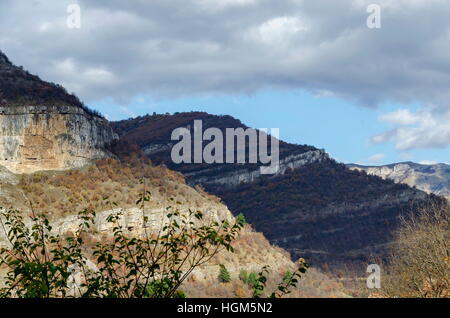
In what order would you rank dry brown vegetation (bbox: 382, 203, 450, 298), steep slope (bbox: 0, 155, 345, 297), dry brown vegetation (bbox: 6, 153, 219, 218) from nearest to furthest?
1. dry brown vegetation (bbox: 382, 203, 450, 298)
2. steep slope (bbox: 0, 155, 345, 297)
3. dry brown vegetation (bbox: 6, 153, 219, 218)

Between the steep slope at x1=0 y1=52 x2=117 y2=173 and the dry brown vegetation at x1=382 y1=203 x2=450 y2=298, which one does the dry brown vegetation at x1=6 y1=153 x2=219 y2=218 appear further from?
the dry brown vegetation at x1=382 y1=203 x2=450 y2=298

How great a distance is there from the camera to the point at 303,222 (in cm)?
19612

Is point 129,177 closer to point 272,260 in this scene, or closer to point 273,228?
point 272,260

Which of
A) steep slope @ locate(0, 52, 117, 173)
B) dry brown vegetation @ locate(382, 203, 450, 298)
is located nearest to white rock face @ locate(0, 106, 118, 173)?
steep slope @ locate(0, 52, 117, 173)

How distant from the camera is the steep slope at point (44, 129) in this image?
97812mm

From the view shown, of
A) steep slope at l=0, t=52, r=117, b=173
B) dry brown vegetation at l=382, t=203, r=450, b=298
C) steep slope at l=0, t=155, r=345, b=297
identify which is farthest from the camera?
steep slope at l=0, t=52, r=117, b=173

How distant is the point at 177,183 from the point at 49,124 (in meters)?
25.6

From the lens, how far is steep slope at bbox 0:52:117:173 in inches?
3851

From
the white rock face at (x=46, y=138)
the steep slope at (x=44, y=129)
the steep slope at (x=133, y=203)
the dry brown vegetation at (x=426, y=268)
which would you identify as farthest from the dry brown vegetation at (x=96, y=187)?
the dry brown vegetation at (x=426, y=268)

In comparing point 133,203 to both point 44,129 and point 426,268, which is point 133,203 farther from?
Answer: point 426,268

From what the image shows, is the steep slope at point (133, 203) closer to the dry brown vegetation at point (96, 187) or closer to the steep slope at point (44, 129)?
the dry brown vegetation at point (96, 187)

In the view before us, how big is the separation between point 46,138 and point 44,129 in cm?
160

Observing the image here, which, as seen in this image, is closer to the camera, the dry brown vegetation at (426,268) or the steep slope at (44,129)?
the dry brown vegetation at (426,268)
